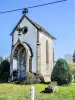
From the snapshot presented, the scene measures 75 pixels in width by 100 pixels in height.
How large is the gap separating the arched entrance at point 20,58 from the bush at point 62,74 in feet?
17.5

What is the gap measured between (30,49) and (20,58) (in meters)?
2.32

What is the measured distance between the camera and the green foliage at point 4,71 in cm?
2992

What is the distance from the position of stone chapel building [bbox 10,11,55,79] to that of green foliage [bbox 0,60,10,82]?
0.86 m

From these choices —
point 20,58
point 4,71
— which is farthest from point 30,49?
point 4,71

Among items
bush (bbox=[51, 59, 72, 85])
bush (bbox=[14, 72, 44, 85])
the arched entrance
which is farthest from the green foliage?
bush (bbox=[51, 59, 72, 85])

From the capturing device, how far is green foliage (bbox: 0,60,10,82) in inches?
1178

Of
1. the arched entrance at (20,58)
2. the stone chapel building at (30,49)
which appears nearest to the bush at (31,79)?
the stone chapel building at (30,49)

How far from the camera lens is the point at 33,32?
28.6 m

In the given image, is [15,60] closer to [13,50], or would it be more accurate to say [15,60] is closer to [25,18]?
[13,50]

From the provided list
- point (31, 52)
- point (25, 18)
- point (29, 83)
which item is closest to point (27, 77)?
point (29, 83)

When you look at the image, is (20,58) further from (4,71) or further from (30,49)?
(4,71)

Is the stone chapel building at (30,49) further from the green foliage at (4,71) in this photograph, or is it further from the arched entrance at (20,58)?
the green foliage at (4,71)

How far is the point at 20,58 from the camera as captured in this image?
30.2m

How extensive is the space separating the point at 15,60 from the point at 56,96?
12.9 metres
